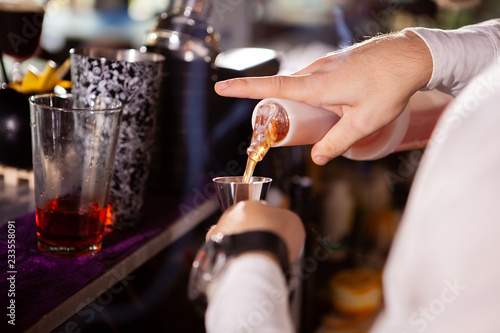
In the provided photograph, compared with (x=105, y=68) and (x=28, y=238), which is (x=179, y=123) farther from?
(x=28, y=238)

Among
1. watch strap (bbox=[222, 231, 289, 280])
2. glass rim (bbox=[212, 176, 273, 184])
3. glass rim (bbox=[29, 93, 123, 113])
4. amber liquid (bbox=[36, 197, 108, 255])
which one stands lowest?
amber liquid (bbox=[36, 197, 108, 255])

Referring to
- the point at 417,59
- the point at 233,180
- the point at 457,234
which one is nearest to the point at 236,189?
the point at 233,180

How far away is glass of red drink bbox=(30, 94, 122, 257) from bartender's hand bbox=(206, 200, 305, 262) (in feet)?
0.92

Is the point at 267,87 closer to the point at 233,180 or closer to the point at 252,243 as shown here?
the point at 233,180

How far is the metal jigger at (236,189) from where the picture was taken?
0.67 metres

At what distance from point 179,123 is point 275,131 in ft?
1.38

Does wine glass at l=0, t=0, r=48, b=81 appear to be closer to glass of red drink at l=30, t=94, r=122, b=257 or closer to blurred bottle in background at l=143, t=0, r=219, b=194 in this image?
blurred bottle in background at l=143, t=0, r=219, b=194

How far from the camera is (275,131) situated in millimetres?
745

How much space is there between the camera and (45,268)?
0.77 metres

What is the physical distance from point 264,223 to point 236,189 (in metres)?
0.10

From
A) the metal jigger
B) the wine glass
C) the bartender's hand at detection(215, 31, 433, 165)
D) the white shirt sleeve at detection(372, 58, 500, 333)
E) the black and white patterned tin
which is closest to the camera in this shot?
the white shirt sleeve at detection(372, 58, 500, 333)

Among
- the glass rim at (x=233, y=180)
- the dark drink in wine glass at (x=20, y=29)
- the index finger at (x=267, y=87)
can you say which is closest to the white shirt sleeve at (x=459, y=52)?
the index finger at (x=267, y=87)

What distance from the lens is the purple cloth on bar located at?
672mm

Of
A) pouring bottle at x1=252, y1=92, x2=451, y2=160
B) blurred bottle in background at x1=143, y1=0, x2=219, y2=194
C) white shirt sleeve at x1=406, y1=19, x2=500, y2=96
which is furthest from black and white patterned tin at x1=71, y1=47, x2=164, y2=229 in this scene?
white shirt sleeve at x1=406, y1=19, x2=500, y2=96
